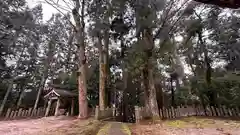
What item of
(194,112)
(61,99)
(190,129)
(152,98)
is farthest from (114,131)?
(61,99)

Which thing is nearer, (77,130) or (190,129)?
(77,130)

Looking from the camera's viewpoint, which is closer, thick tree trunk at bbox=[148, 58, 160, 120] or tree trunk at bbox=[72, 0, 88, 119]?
thick tree trunk at bbox=[148, 58, 160, 120]

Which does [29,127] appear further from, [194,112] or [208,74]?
[208,74]

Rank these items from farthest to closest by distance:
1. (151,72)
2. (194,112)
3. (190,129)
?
(194,112) < (151,72) < (190,129)

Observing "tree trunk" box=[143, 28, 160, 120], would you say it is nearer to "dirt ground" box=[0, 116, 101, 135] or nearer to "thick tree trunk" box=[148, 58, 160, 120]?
"thick tree trunk" box=[148, 58, 160, 120]

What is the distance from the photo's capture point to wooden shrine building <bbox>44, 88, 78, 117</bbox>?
54.7ft

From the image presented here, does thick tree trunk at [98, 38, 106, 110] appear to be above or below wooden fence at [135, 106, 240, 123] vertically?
above

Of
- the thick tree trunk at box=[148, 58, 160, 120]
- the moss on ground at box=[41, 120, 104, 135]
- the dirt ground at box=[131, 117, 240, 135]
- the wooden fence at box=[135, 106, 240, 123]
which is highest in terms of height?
the thick tree trunk at box=[148, 58, 160, 120]

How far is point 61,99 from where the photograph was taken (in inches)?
685

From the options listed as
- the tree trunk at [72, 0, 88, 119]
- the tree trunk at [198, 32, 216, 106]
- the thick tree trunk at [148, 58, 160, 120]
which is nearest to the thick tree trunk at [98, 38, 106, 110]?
the tree trunk at [72, 0, 88, 119]

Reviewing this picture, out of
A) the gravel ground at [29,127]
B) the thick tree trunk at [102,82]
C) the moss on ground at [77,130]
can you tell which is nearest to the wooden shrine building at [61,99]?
the thick tree trunk at [102,82]

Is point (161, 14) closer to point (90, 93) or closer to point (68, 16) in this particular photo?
point (68, 16)

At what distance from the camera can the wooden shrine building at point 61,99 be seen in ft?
54.7

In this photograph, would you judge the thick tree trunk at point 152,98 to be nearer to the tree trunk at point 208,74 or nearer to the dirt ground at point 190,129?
the dirt ground at point 190,129
